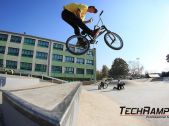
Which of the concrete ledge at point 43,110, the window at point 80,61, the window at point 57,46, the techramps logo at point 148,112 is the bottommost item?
the techramps logo at point 148,112

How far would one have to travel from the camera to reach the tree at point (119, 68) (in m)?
90.1

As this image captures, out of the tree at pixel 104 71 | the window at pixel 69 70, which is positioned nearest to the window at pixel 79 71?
the window at pixel 69 70

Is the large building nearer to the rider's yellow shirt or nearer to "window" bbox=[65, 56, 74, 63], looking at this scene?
"window" bbox=[65, 56, 74, 63]

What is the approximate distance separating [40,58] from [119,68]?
47728mm

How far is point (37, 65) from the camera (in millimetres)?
51312

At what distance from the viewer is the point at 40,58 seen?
171 ft

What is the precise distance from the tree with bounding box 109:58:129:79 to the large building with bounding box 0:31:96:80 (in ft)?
98.7

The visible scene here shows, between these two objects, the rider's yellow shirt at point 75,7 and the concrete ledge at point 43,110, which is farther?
the rider's yellow shirt at point 75,7

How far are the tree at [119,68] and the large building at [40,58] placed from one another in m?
30.1

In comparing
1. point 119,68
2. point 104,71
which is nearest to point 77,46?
point 119,68

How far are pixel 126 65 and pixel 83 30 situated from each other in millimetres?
86628

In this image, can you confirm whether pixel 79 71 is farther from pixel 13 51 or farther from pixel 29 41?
pixel 13 51

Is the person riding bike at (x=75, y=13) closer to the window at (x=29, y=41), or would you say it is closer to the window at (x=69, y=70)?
the window at (x=29, y=41)

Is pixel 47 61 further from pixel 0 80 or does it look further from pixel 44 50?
pixel 0 80
